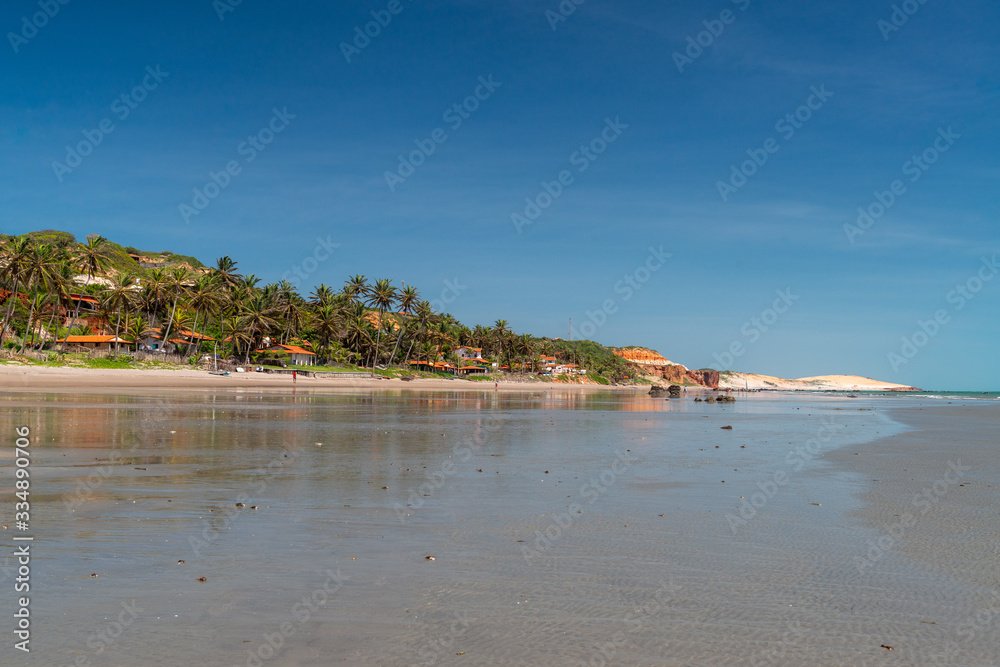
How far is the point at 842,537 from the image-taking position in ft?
25.2

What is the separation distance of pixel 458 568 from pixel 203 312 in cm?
9666

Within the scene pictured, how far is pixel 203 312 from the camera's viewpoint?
9238 cm

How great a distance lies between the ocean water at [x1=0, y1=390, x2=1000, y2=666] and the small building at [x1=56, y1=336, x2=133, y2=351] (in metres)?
80.0

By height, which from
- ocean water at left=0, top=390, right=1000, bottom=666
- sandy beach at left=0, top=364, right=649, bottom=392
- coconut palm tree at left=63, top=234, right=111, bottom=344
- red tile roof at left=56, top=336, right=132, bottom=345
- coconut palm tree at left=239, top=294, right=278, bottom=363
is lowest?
ocean water at left=0, top=390, right=1000, bottom=666

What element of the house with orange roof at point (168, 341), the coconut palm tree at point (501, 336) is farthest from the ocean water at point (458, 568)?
the coconut palm tree at point (501, 336)

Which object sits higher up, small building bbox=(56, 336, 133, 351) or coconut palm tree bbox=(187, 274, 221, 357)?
coconut palm tree bbox=(187, 274, 221, 357)

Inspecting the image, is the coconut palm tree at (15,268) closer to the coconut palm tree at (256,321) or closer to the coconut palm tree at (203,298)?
the coconut palm tree at (203,298)

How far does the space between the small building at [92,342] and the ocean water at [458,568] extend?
80028 millimetres

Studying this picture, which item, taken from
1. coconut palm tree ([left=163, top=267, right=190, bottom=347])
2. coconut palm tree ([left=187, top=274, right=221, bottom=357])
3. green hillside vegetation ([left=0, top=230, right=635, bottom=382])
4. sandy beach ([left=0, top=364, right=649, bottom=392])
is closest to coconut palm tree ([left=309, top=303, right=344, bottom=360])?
green hillside vegetation ([left=0, top=230, right=635, bottom=382])

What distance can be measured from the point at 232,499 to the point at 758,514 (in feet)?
24.6

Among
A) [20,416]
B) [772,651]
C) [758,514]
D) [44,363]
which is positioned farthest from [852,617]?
[44,363]

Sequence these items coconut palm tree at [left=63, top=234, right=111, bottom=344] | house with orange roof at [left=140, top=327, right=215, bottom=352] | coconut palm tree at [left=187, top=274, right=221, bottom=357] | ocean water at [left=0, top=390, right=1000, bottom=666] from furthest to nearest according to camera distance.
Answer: house with orange roof at [left=140, top=327, right=215, bottom=352] < coconut palm tree at [left=187, top=274, right=221, bottom=357] < coconut palm tree at [left=63, top=234, right=111, bottom=344] < ocean water at [left=0, top=390, right=1000, bottom=666]

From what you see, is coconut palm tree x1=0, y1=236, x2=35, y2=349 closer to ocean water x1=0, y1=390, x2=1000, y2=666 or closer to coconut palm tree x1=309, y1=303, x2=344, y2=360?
coconut palm tree x1=309, y1=303, x2=344, y2=360

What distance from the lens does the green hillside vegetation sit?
70.7 meters
